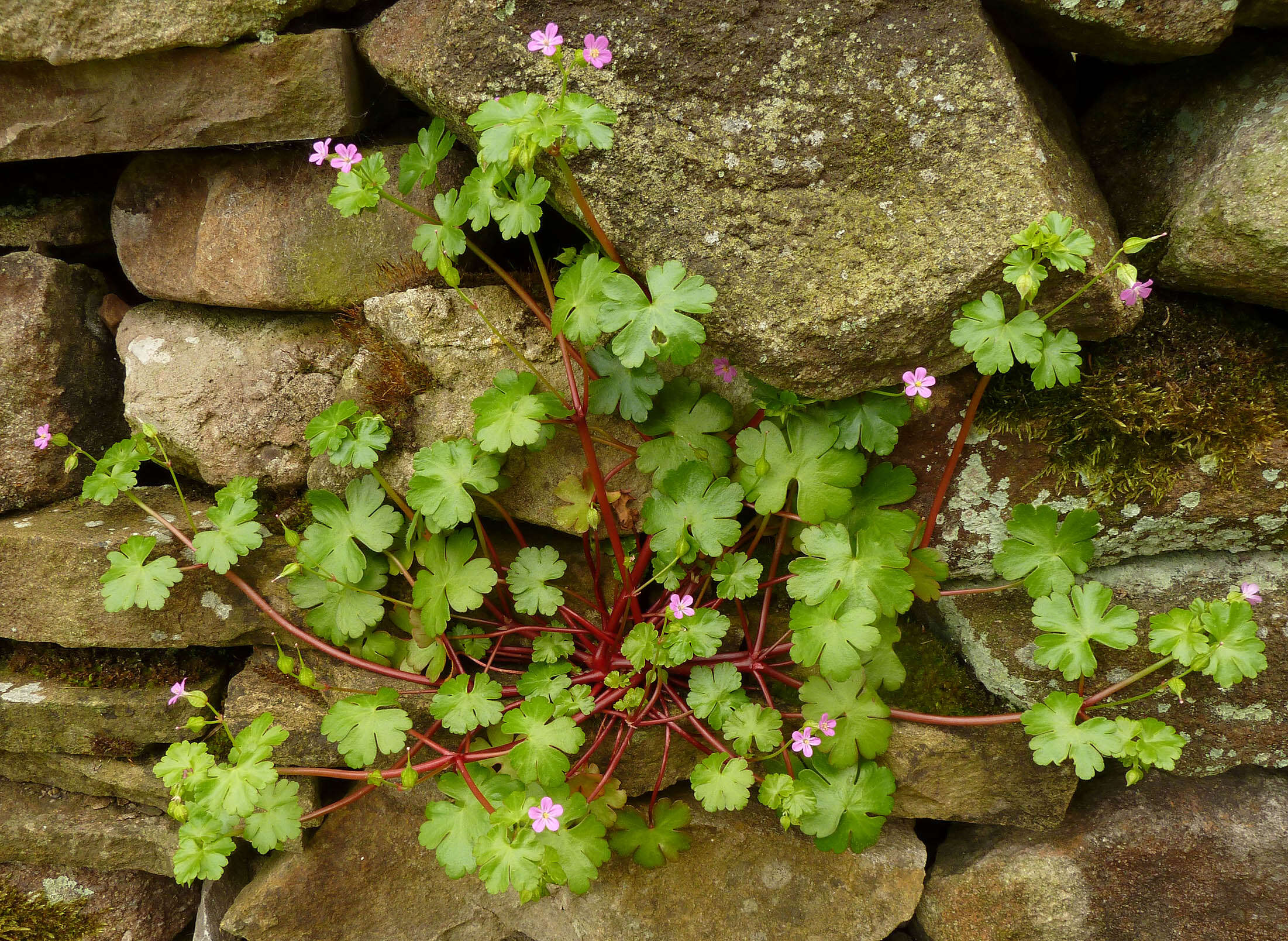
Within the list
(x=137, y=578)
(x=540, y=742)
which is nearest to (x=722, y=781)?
(x=540, y=742)

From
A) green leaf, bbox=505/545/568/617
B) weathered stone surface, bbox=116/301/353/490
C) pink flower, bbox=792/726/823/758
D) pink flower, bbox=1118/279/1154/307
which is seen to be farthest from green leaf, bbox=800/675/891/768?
weathered stone surface, bbox=116/301/353/490

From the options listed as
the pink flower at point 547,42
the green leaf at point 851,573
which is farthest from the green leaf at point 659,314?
the green leaf at point 851,573

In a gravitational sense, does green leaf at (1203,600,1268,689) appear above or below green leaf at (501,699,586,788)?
above

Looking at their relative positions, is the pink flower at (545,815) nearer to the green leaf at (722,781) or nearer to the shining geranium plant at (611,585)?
the shining geranium plant at (611,585)

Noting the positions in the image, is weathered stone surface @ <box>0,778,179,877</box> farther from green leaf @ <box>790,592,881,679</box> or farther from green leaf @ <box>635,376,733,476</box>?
green leaf @ <box>790,592,881,679</box>

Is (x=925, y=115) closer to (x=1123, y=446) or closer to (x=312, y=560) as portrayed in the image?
(x=1123, y=446)
